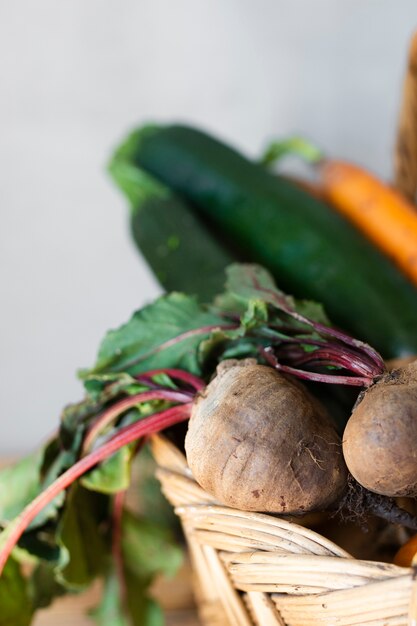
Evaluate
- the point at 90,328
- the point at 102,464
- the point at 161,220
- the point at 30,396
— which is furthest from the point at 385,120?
the point at 102,464

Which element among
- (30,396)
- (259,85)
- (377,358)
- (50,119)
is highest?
(50,119)

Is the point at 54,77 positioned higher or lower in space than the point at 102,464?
higher

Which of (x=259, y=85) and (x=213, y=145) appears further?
(x=259, y=85)

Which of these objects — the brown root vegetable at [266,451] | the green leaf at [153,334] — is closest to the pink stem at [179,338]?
the green leaf at [153,334]

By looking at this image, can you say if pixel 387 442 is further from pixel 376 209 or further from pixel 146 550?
pixel 376 209

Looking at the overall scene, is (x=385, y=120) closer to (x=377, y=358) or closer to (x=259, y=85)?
(x=259, y=85)

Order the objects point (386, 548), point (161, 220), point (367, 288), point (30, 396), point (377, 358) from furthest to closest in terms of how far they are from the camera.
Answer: point (30, 396) < point (161, 220) < point (367, 288) < point (386, 548) < point (377, 358)

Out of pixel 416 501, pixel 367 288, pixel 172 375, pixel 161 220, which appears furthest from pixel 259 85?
pixel 416 501

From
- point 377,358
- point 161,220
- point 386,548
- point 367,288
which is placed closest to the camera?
point 377,358
